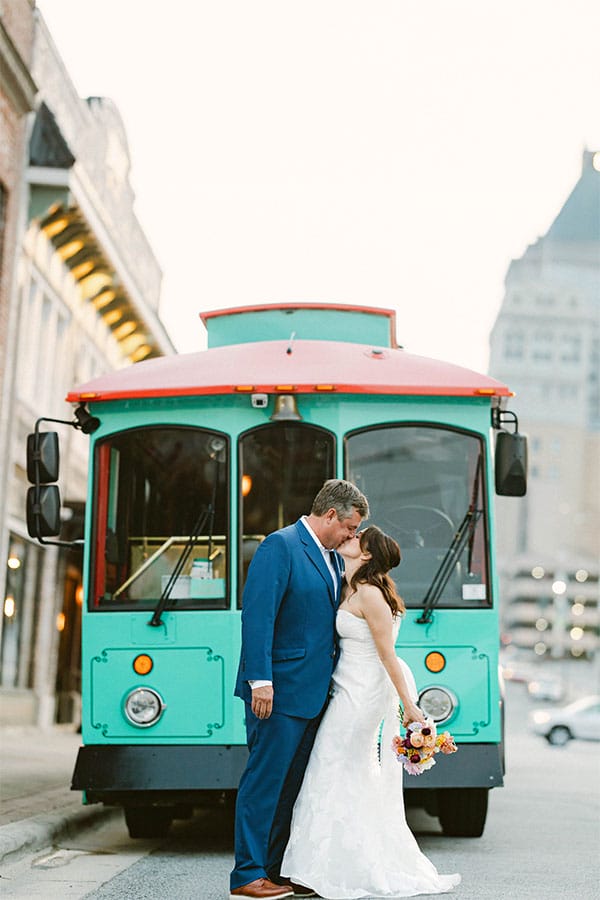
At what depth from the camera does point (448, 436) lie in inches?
363

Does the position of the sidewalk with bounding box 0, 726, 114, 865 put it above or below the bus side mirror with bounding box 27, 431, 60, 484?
below

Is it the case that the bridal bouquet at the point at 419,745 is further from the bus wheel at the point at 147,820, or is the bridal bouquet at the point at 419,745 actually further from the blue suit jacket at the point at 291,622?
the bus wheel at the point at 147,820

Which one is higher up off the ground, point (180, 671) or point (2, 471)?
point (2, 471)

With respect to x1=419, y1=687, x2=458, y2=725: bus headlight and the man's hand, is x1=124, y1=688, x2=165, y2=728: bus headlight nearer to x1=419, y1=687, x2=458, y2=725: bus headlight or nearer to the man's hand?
x1=419, y1=687, x2=458, y2=725: bus headlight

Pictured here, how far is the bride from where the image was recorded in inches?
254

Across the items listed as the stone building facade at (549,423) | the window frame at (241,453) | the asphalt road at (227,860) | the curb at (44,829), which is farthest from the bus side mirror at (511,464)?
the stone building facade at (549,423)

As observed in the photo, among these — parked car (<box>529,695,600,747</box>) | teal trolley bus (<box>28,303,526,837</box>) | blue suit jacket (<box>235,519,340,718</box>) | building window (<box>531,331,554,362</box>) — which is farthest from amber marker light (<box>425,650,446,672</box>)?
building window (<box>531,331,554,362</box>)

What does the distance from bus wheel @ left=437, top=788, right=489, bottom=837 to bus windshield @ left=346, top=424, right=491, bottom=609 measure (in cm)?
140

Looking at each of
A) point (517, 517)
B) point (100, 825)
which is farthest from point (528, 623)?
point (100, 825)

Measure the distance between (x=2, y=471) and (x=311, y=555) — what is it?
12903 mm

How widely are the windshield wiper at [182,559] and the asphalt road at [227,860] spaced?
1.47 meters

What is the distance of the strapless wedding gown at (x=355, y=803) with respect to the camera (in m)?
6.43

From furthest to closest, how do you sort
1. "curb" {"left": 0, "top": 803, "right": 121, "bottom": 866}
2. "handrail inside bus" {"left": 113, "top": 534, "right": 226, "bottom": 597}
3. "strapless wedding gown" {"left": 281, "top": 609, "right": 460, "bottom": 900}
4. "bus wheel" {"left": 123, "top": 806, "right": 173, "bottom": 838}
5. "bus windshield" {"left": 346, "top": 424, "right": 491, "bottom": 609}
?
"bus wheel" {"left": 123, "top": 806, "right": 173, "bottom": 838}, "handrail inside bus" {"left": 113, "top": 534, "right": 226, "bottom": 597}, "bus windshield" {"left": 346, "top": 424, "right": 491, "bottom": 609}, "curb" {"left": 0, "top": 803, "right": 121, "bottom": 866}, "strapless wedding gown" {"left": 281, "top": 609, "right": 460, "bottom": 900}

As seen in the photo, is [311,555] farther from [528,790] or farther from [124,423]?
[528,790]
